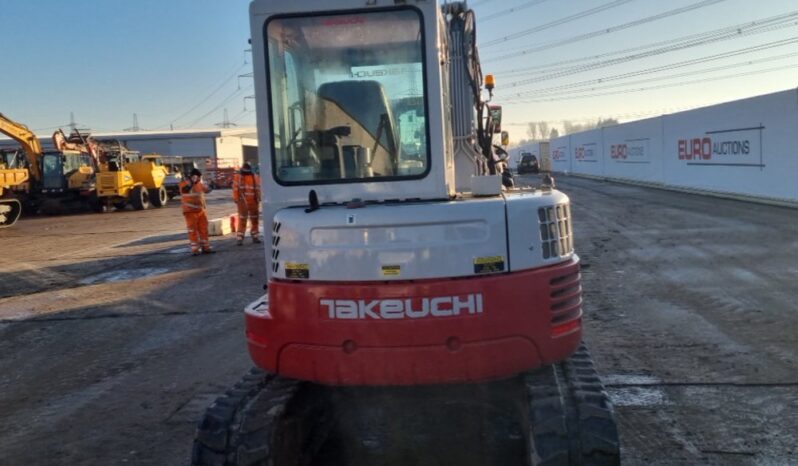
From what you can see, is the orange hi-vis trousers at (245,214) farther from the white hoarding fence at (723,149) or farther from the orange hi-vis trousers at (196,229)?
the white hoarding fence at (723,149)

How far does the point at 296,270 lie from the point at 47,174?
32.2 metres

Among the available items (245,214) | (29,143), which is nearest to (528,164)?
(29,143)

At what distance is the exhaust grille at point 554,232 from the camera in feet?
13.0

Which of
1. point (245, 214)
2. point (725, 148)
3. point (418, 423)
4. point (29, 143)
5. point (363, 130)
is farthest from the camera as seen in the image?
point (29, 143)

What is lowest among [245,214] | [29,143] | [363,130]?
[245,214]

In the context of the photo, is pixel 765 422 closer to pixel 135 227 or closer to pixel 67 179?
pixel 135 227

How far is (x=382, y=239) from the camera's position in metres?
3.74

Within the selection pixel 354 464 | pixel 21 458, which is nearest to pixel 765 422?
pixel 354 464

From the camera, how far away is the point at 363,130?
13.9ft

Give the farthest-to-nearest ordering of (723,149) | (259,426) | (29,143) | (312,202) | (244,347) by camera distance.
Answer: (29,143)
(723,149)
(244,347)
(312,202)
(259,426)

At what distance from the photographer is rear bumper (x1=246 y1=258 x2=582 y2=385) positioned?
3711 mm

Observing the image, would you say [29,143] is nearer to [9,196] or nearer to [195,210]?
[9,196]

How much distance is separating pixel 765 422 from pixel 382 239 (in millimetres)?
3200

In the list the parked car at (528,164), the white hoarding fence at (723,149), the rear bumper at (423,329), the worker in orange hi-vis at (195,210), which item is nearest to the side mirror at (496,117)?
the rear bumper at (423,329)
